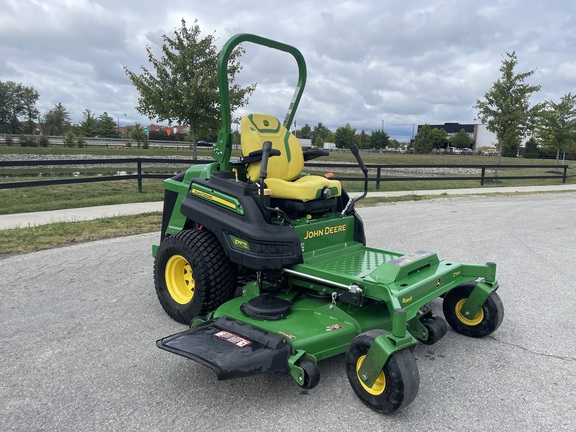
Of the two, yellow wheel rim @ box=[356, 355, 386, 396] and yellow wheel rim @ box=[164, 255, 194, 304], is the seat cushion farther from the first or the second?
yellow wheel rim @ box=[356, 355, 386, 396]

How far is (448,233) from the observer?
759 cm

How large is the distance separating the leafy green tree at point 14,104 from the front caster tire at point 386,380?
67.2m

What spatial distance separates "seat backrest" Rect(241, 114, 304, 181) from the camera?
4.02 meters

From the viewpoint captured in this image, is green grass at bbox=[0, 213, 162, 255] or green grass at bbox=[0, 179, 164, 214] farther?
green grass at bbox=[0, 179, 164, 214]

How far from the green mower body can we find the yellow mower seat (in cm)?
6

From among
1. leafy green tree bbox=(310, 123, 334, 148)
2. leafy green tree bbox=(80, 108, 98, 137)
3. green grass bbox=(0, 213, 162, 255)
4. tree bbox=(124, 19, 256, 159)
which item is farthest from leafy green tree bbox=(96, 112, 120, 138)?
green grass bbox=(0, 213, 162, 255)

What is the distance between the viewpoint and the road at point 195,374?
2467mm

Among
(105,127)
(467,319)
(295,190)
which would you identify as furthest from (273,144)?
(105,127)

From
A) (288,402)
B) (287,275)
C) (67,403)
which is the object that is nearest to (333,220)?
(287,275)

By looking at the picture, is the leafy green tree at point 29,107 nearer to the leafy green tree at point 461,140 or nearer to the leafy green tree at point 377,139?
the leafy green tree at point 377,139

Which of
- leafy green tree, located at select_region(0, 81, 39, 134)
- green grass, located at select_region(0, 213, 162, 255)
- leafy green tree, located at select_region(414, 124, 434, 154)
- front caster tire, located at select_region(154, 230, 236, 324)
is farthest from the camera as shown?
leafy green tree, located at select_region(414, 124, 434, 154)

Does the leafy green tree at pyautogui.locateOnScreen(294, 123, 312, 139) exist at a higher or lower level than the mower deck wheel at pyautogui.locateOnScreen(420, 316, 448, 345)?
higher

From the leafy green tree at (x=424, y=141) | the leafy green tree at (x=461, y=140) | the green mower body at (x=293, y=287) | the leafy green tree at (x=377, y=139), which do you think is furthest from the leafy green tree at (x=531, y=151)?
the green mower body at (x=293, y=287)

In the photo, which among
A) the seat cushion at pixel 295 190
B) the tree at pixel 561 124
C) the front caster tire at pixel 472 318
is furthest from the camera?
the tree at pixel 561 124
